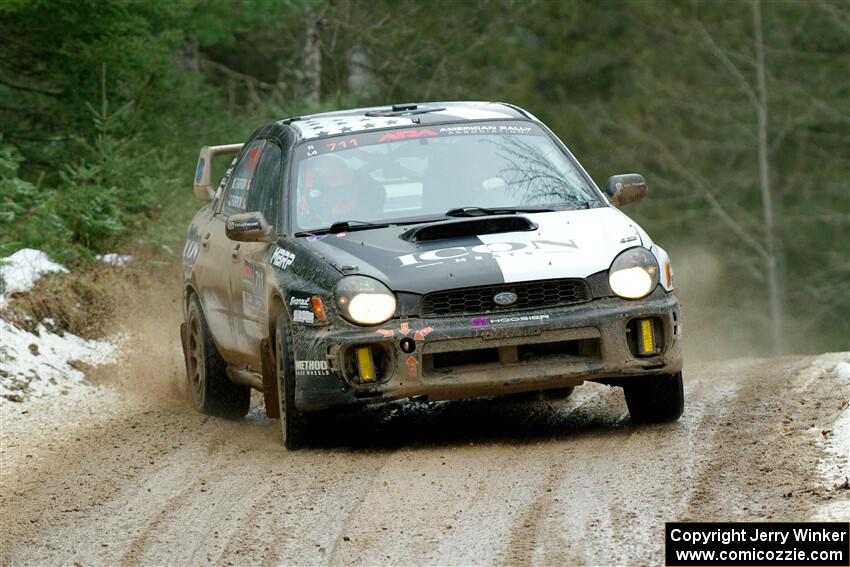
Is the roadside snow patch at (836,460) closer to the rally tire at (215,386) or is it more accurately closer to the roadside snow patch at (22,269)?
the rally tire at (215,386)

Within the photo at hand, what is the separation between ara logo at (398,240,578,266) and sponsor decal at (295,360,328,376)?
659 mm

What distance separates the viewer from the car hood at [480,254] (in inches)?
309

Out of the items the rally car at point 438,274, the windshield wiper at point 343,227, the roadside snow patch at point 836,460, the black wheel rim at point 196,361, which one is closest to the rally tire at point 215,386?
the black wheel rim at point 196,361

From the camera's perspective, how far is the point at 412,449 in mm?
8125

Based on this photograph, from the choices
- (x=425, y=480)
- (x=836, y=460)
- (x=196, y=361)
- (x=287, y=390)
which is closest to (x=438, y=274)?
(x=287, y=390)

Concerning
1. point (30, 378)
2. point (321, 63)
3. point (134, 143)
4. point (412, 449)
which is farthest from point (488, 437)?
point (321, 63)

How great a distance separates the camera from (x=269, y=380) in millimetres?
8656

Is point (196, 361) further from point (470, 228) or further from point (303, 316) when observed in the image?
point (470, 228)

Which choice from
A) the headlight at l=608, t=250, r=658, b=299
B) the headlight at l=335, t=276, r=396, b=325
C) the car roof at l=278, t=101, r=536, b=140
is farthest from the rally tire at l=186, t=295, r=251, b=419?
the headlight at l=608, t=250, r=658, b=299

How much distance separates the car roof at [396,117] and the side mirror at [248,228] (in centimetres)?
76

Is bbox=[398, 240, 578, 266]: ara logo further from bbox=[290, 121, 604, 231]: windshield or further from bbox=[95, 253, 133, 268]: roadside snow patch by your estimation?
bbox=[95, 253, 133, 268]: roadside snow patch

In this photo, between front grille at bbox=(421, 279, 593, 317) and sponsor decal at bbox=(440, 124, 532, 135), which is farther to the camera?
sponsor decal at bbox=(440, 124, 532, 135)

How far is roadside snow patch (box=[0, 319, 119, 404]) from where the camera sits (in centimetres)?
1102

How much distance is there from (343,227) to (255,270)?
69 cm
